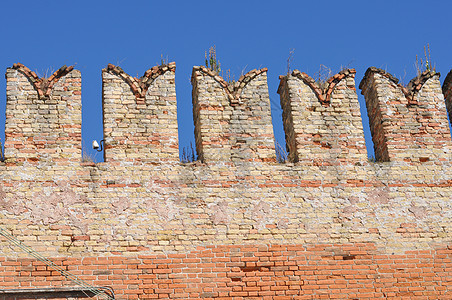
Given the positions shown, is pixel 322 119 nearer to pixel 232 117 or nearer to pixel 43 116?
pixel 232 117

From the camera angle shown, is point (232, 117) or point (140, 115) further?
point (232, 117)

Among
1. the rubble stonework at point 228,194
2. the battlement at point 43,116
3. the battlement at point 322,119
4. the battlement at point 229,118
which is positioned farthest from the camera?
the battlement at point 322,119

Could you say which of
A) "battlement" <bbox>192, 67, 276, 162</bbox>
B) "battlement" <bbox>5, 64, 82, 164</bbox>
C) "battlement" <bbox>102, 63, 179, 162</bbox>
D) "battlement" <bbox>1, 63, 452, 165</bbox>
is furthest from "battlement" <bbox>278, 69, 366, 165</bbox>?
"battlement" <bbox>5, 64, 82, 164</bbox>

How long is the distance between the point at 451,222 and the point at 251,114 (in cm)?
318

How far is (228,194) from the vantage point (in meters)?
9.21

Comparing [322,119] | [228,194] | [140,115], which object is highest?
[140,115]

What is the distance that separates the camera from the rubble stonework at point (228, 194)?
8672 millimetres

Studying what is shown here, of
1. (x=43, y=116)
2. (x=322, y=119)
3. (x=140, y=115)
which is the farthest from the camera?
(x=322, y=119)

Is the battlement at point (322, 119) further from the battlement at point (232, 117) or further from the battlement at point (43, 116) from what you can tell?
the battlement at point (43, 116)

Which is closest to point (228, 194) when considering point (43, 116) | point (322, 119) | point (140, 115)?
point (140, 115)

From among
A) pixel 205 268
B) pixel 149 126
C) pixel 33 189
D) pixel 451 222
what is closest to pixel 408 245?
pixel 451 222

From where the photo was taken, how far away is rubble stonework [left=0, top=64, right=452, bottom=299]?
28.5 feet

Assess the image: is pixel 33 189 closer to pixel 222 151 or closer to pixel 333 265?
A: pixel 222 151

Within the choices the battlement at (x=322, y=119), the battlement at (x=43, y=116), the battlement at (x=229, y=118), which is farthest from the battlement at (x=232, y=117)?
the battlement at (x=43, y=116)
